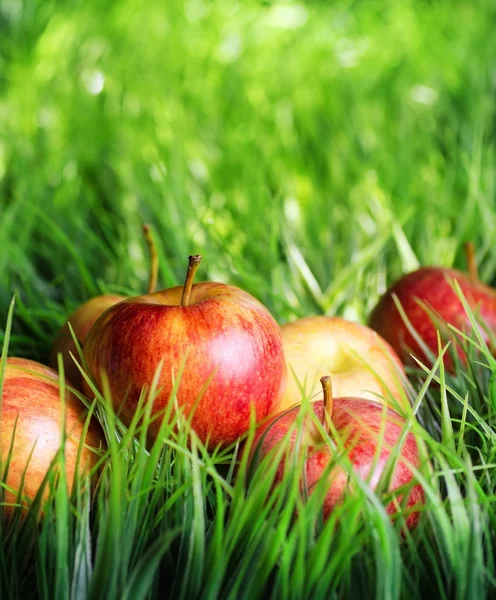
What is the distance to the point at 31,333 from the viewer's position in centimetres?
156

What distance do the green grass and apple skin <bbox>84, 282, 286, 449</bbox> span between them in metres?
0.05

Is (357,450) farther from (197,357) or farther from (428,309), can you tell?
(428,309)

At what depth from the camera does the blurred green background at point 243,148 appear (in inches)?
68.2

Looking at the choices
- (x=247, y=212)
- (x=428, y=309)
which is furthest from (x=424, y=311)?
(x=247, y=212)

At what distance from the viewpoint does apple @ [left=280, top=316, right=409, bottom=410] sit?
1.17 m

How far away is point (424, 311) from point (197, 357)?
0.55m

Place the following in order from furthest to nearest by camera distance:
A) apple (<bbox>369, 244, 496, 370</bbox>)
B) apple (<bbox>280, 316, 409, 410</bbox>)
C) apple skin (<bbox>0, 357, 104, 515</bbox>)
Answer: apple (<bbox>369, 244, 496, 370</bbox>), apple (<bbox>280, 316, 409, 410</bbox>), apple skin (<bbox>0, 357, 104, 515</bbox>)

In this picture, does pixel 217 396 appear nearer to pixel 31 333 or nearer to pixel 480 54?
pixel 31 333

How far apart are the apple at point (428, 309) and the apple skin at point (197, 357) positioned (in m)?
0.41

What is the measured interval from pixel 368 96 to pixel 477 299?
1385 millimetres

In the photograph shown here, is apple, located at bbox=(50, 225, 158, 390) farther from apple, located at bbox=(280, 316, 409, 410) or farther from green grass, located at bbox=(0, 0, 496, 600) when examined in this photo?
apple, located at bbox=(280, 316, 409, 410)

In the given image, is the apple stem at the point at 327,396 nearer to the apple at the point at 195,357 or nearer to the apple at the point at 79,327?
the apple at the point at 195,357

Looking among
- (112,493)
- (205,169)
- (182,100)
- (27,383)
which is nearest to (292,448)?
(112,493)

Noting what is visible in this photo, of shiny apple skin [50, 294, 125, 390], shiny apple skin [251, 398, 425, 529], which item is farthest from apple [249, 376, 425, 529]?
shiny apple skin [50, 294, 125, 390]
